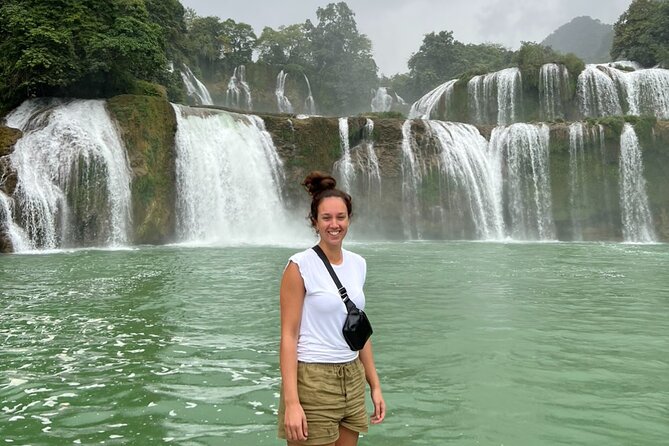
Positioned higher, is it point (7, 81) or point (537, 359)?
point (7, 81)

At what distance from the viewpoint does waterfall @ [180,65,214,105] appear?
3859cm

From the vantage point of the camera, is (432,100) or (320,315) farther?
(432,100)

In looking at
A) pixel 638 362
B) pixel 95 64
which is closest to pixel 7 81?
pixel 95 64

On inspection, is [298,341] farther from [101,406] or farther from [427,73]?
[427,73]

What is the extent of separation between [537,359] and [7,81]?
2337 centimetres

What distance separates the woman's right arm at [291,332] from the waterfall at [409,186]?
2549cm

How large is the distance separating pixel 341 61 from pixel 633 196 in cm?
3701

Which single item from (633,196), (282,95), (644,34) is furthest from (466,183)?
(644,34)

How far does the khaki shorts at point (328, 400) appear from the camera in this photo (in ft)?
8.00

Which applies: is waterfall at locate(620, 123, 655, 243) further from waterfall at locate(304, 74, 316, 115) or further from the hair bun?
the hair bun

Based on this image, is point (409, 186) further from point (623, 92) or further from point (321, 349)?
point (321, 349)

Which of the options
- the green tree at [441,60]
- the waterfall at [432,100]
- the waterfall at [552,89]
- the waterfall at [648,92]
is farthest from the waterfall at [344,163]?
the green tree at [441,60]

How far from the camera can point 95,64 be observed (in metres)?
22.5

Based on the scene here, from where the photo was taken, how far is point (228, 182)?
23969 mm
